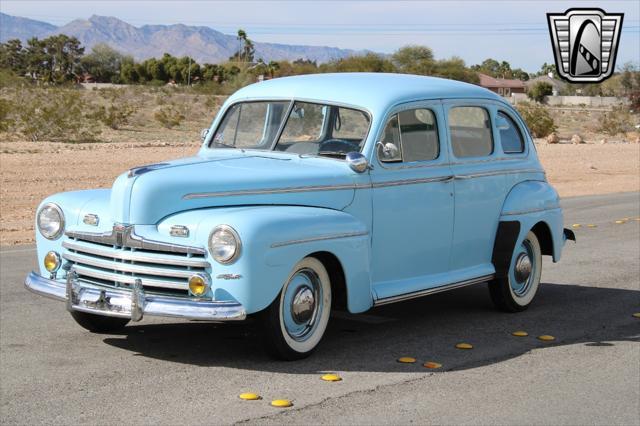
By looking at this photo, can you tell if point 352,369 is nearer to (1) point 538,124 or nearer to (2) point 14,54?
(1) point 538,124

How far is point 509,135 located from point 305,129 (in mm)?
2152

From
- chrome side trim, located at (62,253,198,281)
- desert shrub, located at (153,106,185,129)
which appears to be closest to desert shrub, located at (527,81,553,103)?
desert shrub, located at (153,106,185,129)

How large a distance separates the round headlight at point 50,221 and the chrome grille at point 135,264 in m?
0.30

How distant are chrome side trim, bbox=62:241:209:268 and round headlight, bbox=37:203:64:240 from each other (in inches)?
12.9

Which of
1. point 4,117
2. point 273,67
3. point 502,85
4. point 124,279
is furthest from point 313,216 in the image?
point 502,85

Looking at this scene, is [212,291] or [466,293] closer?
[212,291]

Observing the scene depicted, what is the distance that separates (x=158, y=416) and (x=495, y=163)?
4077 mm

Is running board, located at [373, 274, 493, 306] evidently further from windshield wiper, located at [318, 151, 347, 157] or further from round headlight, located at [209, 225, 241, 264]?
round headlight, located at [209, 225, 241, 264]

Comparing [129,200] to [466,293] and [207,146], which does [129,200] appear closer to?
[207,146]

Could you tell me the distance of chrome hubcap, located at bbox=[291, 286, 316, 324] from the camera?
682 centimetres

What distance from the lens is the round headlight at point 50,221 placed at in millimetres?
7242

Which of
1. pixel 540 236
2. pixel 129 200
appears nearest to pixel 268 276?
pixel 129 200

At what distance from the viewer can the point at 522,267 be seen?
895cm

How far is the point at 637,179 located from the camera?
88.5 ft
